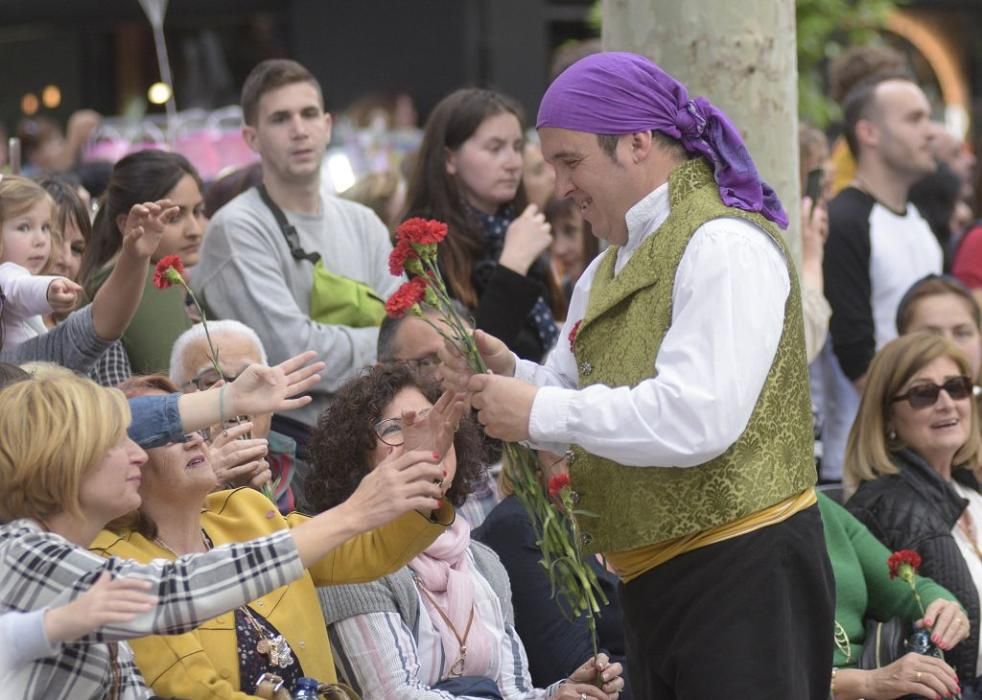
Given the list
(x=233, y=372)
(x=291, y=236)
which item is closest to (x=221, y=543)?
(x=233, y=372)

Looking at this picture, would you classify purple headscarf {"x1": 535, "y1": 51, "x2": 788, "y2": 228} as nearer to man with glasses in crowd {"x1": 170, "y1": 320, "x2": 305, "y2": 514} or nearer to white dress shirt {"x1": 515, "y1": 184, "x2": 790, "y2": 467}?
white dress shirt {"x1": 515, "y1": 184, "x2": 790, "y2": 467}

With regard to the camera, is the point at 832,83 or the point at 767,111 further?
the point at 832,83

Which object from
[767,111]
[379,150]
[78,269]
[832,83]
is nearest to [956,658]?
[767,111]

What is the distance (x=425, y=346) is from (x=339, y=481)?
83 cm

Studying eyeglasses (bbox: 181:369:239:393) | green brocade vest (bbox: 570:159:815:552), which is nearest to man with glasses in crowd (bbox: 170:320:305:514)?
eyeglasses (bbox: 181:369:239:393)

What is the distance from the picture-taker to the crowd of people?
115 inches

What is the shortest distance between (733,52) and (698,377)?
1.84 m

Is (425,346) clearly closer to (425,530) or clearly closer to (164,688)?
(425,530)

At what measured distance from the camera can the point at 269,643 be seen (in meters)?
3.28

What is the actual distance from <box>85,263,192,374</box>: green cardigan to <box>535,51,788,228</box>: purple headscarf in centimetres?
177

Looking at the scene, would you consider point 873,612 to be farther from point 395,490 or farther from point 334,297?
point 395,490

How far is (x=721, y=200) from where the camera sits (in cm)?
324

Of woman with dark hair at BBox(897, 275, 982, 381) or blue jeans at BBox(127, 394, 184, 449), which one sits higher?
blue jeans at BBox(127, 394, 184, 449)

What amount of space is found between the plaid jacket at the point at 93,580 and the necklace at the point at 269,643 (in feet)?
1.38
